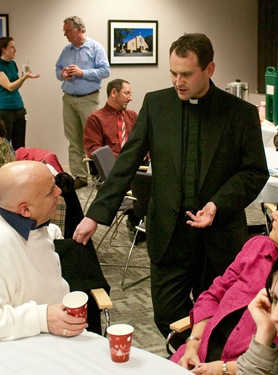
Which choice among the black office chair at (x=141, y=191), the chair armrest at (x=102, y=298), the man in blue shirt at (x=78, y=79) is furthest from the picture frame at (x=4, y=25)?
the chair armrest at (x=102, y=298)

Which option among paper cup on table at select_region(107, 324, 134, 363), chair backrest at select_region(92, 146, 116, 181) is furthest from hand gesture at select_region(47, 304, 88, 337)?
chair backrest at select_region(92, 146, 116, 181)

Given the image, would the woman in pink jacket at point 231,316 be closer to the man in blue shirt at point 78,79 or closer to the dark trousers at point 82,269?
the dark trousers at point 82,269

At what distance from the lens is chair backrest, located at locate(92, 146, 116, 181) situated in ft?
15.3

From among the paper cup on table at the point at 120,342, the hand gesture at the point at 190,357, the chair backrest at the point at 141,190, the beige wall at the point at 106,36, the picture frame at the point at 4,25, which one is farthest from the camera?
the beige wall at the point at 106,36

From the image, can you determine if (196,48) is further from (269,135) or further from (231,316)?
(269,135)

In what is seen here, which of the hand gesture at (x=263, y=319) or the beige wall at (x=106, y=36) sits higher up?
the beige wall at (x=106, y=36)

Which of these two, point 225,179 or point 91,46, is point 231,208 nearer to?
point 225,179

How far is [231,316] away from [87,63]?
5581 millimetres

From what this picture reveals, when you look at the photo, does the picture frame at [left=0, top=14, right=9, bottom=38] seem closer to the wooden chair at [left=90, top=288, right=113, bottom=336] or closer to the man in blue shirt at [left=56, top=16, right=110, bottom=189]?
the man in blue shirt at [left=56, top=16, right=110, bottom=189]

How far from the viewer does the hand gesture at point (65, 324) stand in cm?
190

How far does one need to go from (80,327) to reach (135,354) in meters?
0.20

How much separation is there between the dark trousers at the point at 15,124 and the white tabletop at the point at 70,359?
5.64 m

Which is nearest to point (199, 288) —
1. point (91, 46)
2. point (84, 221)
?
point (84, 221)

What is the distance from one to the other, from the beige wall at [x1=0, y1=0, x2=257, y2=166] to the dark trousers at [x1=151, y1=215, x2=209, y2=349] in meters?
5.57
